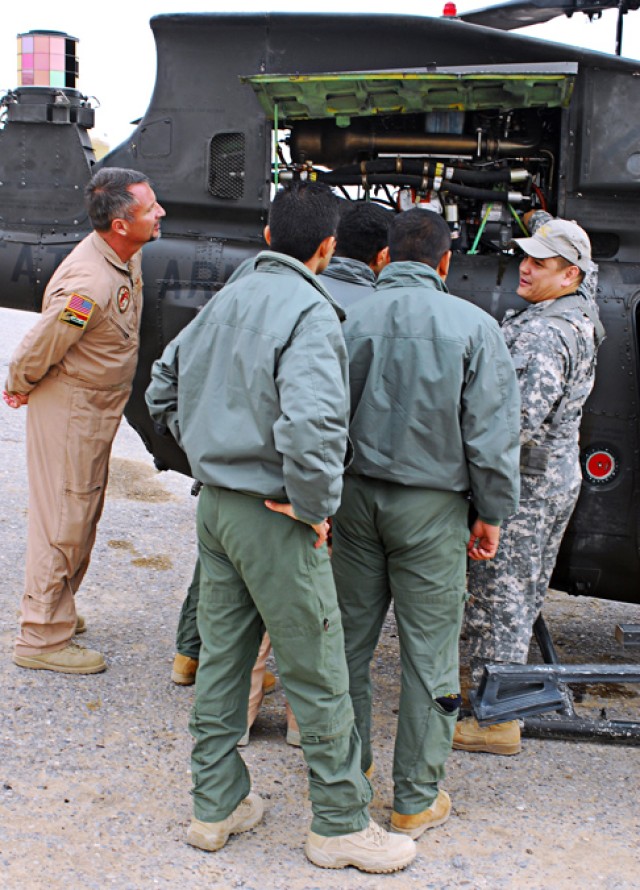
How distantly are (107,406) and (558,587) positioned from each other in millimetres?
2007

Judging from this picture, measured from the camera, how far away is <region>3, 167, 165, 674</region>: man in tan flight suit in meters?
3.92

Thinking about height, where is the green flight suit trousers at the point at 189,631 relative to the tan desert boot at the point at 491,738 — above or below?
above

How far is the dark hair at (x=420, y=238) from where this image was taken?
316 centimetres

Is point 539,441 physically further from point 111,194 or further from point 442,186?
point 111,194

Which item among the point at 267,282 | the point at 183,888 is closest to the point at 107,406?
the point at 267,282

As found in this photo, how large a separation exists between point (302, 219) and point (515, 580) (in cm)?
162

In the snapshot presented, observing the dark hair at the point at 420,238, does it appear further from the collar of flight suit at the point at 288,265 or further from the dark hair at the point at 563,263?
the dark hair at the point at 563,263

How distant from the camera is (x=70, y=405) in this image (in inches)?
158

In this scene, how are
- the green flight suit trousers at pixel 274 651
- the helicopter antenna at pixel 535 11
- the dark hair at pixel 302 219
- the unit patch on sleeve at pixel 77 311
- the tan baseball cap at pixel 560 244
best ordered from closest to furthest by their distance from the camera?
the green flight suit trousers at pixel 274 651
the dark hair at pixel 302 219
the tan baseball cap at pixel 560 244
the unit patch on sleeve at pixel 77 311
the helicopter antenna at pixel 535 11

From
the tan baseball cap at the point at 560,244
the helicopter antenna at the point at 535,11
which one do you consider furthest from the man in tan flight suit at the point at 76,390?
the helicopter antenna at the point at 535,11

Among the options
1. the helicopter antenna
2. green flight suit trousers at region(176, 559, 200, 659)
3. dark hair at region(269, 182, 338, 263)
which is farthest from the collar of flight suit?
the helicopter antenna

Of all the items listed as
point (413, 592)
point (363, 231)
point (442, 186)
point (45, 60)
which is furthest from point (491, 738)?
point (45, 60)

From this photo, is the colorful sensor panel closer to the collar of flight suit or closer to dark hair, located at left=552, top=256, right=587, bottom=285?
the collar of flight suit

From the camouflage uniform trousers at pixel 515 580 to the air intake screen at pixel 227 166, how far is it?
178 cm
